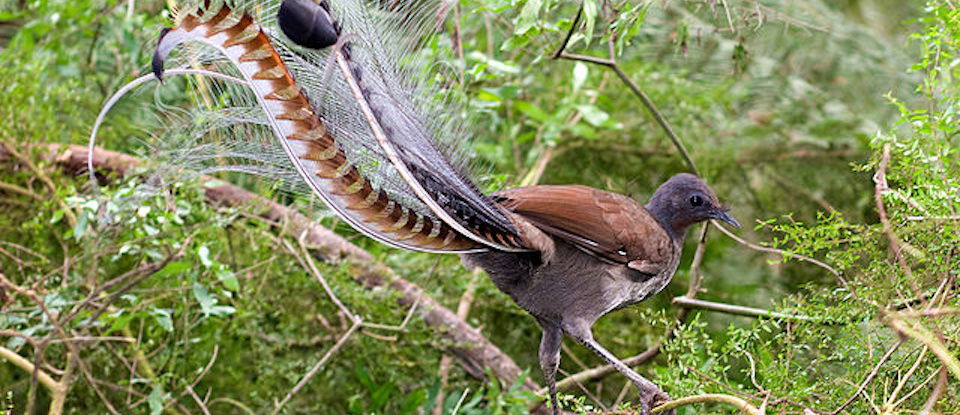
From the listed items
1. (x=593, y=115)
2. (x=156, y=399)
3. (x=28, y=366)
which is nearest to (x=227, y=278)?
(x=156, y=399)

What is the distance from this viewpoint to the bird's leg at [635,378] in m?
2.48

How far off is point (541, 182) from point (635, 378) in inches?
75.5

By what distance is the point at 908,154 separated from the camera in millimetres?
2098

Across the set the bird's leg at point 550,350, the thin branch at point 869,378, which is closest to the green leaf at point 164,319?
the bird's leg at point 550,350

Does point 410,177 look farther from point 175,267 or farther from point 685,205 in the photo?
point 175,267

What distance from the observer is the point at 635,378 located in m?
2.55

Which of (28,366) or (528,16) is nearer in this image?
(528,16)

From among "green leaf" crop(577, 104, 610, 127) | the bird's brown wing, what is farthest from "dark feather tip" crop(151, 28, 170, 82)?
"green leaf" crop(577, 104, 610, 127)

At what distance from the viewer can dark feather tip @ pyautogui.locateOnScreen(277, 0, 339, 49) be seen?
192 centimetres

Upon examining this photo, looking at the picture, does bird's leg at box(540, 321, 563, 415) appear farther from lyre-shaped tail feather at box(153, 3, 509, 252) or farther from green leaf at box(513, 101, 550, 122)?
green leaf at box(513, 101, 550, 122)

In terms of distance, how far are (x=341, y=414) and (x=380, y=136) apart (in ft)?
5.97

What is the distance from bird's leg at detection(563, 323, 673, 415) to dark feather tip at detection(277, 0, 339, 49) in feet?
3.30

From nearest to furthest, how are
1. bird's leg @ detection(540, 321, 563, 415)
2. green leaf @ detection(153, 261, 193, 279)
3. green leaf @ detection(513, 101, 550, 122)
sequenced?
1. bird's leg @ detection(540, 321, 563, 415)
2. green leaf @ detection(153, 261, 193, 279)
3. green leaf @ detection(513, 101, 550, 122)

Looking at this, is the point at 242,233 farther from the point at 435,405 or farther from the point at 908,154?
the point at 908,154
